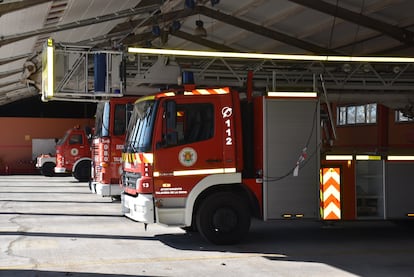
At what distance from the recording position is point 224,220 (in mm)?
9531

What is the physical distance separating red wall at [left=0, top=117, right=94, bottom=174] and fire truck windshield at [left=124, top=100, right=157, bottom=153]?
26.5 meters

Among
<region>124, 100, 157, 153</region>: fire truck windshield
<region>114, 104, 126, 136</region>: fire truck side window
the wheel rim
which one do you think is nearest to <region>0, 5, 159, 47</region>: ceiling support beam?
<region>114, 104, 126, 136</region>: fire truck side window

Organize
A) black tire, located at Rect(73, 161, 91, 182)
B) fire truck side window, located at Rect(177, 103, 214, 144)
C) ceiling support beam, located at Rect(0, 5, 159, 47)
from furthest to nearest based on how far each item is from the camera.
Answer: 1. black tire, located at Rect(73, 161, 91, 182)
2. ceiling support beam, located at Rect(0, 5, 159, 47)
3. fire truck side window, located at Rect(177, 103, 214, 144)

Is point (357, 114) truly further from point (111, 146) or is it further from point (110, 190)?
point (110, 190)

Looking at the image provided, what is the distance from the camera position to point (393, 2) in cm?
1608

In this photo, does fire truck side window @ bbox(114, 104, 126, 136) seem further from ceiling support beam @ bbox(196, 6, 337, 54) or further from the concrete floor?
ceiling support beam @ bbox(196, 6, 337, 54)

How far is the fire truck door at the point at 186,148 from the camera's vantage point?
935 cm

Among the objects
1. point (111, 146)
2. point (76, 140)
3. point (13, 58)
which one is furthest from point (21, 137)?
point (111, 146)

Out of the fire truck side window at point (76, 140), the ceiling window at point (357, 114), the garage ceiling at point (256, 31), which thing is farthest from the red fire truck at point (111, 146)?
the ceiling window at point (357, 114)

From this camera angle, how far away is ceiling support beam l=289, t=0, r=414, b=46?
17188mm

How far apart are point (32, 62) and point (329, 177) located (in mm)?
12578

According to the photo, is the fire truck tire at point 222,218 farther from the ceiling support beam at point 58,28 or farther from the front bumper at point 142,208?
the ceiling support beam at point 58,28

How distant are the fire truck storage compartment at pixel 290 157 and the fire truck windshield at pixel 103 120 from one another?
22.6 feet

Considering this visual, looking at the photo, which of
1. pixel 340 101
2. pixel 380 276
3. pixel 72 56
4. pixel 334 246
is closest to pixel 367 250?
pixel 334 246
